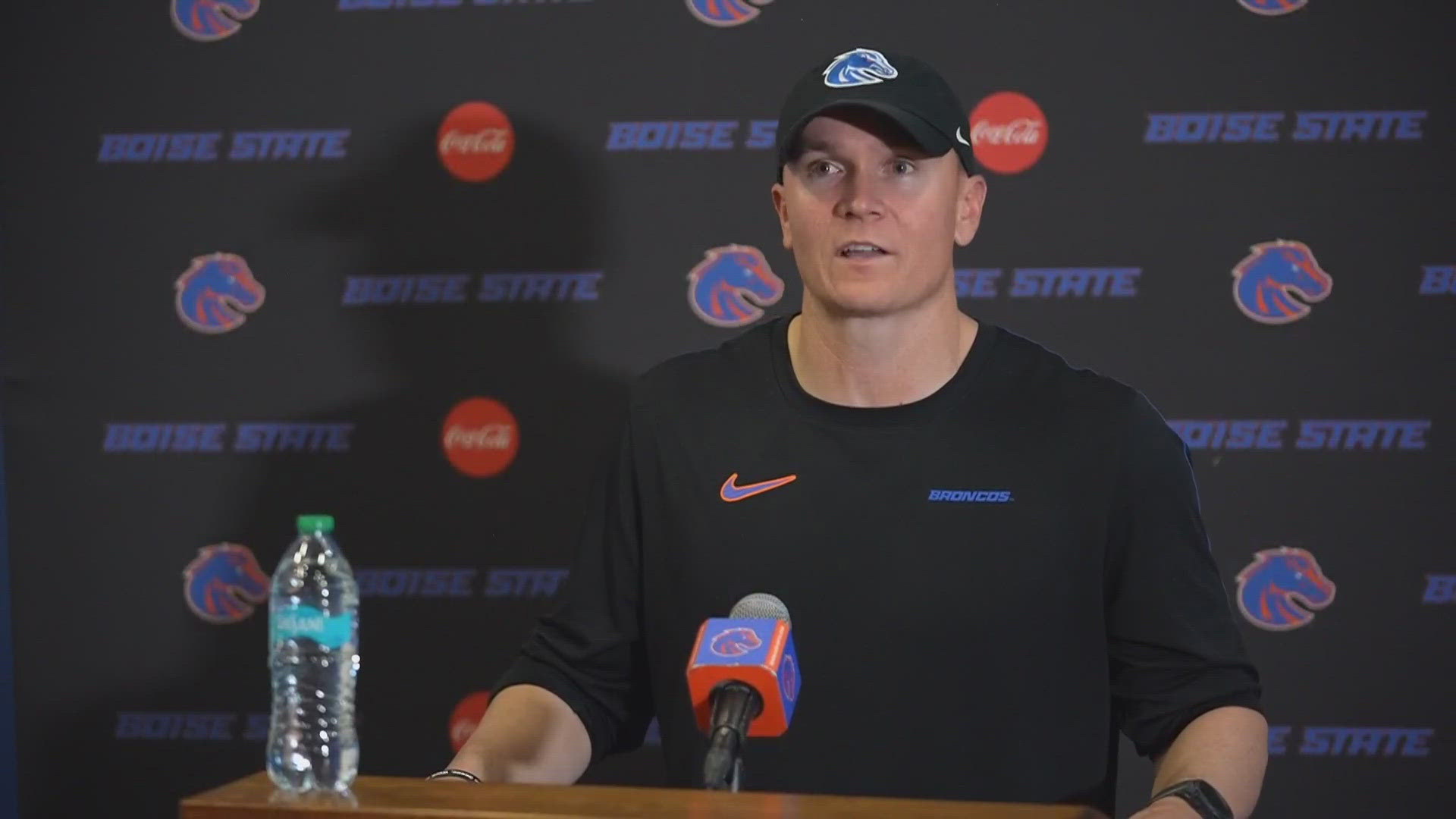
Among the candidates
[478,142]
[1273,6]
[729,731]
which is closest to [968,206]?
[729,731]

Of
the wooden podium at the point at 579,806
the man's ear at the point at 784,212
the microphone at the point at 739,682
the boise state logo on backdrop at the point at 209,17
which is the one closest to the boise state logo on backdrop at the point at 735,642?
the microphone at the point at 739,682

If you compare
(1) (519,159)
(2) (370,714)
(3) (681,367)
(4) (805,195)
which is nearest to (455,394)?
(1) (519,159)

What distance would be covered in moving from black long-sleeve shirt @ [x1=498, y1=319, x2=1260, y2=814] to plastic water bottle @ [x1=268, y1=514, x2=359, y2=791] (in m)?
0.42

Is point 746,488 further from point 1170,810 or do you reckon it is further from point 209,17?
point 209,17

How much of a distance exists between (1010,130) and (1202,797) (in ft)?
5.35

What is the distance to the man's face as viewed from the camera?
6.25ft

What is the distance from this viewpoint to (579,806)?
1.13 m

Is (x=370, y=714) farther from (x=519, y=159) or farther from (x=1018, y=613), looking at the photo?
(x=1018, y=613)

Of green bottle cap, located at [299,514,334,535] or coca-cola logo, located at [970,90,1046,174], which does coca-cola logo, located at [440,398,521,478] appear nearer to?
coca-cola logo, located at [970,90,1046,174]

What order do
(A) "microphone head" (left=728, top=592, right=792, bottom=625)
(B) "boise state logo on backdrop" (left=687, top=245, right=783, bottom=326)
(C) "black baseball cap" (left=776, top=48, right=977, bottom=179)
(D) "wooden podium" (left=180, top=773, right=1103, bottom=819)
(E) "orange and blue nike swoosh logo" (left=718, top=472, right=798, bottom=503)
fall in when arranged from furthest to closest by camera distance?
1. (B) "boise state logo on backdrop" (left=687, top=245, right=783, bottom=326)
2. (E) "orange and blue nike swoosh logo" (left=718, top=472, right=798, bottom=503)
3. (C) "black baseball cap" (left=776, top=48, right=977, bottom=179)
4. (A) "microphone head" (left=728, top=592, right=792, bottom=625)
5. (D) "wooden podium" (left=180, top=773, right=1103, bottom=819)

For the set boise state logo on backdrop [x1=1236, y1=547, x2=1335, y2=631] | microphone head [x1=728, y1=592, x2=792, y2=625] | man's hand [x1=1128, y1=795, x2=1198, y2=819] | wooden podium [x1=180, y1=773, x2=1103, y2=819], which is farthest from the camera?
boise state logo on backdrop [x1=1236, y1=547, x2=1335, y2=631]

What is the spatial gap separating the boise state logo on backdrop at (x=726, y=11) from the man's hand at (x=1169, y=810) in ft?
6.19

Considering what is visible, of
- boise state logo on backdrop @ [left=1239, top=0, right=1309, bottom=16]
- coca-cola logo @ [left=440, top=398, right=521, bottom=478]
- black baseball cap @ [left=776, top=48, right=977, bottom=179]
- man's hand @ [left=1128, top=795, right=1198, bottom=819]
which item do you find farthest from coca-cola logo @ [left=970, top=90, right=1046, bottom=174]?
man's hand @ [left=1128, top=795, right=1198, bottom=819]

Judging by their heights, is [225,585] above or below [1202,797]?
above
